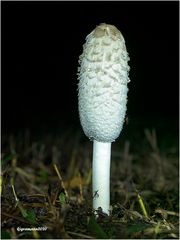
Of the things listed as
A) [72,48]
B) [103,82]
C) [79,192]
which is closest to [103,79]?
[103,82]

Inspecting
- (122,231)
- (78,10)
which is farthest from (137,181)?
(78,10)

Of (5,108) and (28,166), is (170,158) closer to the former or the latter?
(28,166)

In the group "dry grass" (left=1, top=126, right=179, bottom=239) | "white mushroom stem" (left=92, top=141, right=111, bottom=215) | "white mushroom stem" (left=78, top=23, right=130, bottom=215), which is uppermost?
"white mushroom stem" (left=78, top=23, right=130, bottom=215)

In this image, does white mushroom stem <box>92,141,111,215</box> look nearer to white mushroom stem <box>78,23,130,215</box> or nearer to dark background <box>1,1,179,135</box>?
white mushroom stem <box>78,23,130,215</box>

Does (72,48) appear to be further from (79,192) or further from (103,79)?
(103,79)

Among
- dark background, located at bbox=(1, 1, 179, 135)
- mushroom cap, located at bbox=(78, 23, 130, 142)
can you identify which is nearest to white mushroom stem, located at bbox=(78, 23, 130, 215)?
mushroom cap, located at bbox=(78, 23, 130, 142)

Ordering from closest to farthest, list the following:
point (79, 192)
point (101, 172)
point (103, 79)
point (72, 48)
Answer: point (103, 79), point (101, 172), point (79, 192), point (72, 48)
